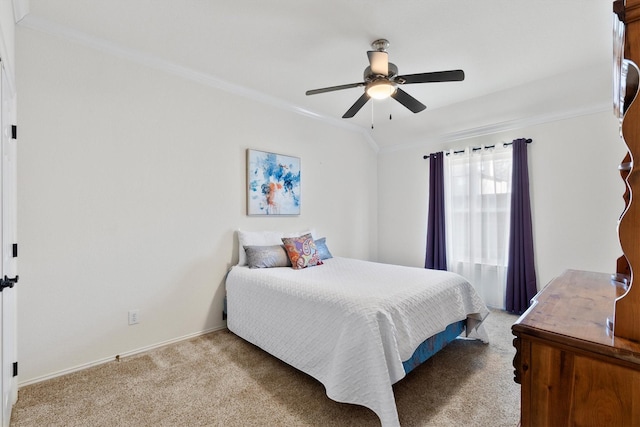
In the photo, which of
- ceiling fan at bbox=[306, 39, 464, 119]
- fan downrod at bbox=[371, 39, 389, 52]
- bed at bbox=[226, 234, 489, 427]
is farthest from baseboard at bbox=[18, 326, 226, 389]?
fan downrod at bbox=[371, 39, 389, 52]

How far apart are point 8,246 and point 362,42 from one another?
9.03 feet

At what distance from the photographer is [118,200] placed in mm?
2461

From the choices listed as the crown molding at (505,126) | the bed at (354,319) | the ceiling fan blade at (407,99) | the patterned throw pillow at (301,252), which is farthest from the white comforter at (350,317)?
the crown molding at (505,126)

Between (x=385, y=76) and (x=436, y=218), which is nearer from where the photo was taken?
(x=385, y=76)

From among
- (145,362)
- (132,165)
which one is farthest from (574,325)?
(132,165)

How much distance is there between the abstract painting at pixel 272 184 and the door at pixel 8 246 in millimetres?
1832

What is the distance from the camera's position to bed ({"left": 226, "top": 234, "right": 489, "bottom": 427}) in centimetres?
170

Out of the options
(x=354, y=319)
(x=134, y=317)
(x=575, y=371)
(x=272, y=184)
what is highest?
(x=272, y=184)

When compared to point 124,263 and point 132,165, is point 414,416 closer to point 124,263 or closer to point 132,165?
point 124,263

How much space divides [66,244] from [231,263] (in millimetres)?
1385

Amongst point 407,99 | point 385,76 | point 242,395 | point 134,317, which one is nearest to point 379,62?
point 385,76

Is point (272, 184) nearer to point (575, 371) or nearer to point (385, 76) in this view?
point (385, 76)

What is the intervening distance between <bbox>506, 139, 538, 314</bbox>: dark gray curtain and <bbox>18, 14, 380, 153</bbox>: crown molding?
249cm

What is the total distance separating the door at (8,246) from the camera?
154 cm
